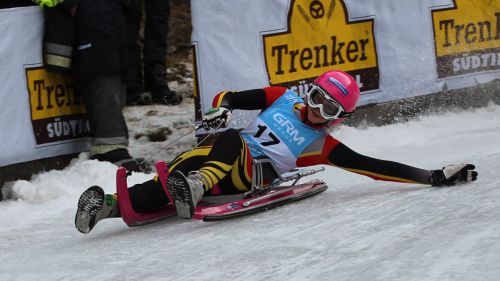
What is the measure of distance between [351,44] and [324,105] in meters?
3.28

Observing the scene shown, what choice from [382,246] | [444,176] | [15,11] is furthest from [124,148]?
[382,246]

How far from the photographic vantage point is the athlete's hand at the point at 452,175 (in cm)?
560

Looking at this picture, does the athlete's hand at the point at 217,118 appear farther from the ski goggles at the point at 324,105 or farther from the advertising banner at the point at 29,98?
→ the advertising banner at the point at 29,98

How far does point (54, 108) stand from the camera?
7152 mm

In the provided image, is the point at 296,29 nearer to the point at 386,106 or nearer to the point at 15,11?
the point at 386,106

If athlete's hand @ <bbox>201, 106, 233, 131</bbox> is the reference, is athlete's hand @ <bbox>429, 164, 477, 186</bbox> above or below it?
below

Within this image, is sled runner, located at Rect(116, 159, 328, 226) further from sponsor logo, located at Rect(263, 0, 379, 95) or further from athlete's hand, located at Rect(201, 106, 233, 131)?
sponsor logo, located at Rect(263, 0, 379, 95)

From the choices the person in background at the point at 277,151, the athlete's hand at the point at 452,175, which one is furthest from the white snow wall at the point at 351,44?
the athlete's hand at the point at 452,175

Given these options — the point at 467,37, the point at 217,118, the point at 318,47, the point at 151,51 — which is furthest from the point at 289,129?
the point at 467,37

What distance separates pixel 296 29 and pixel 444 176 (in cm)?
317

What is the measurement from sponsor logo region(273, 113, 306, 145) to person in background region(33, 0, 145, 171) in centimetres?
175

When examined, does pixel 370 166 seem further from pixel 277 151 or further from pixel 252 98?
pixel 252 98

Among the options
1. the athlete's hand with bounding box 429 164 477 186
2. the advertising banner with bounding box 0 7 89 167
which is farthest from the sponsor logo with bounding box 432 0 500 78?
the advertising banner with bounding box 0 7 89 167

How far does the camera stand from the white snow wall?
7.82m
